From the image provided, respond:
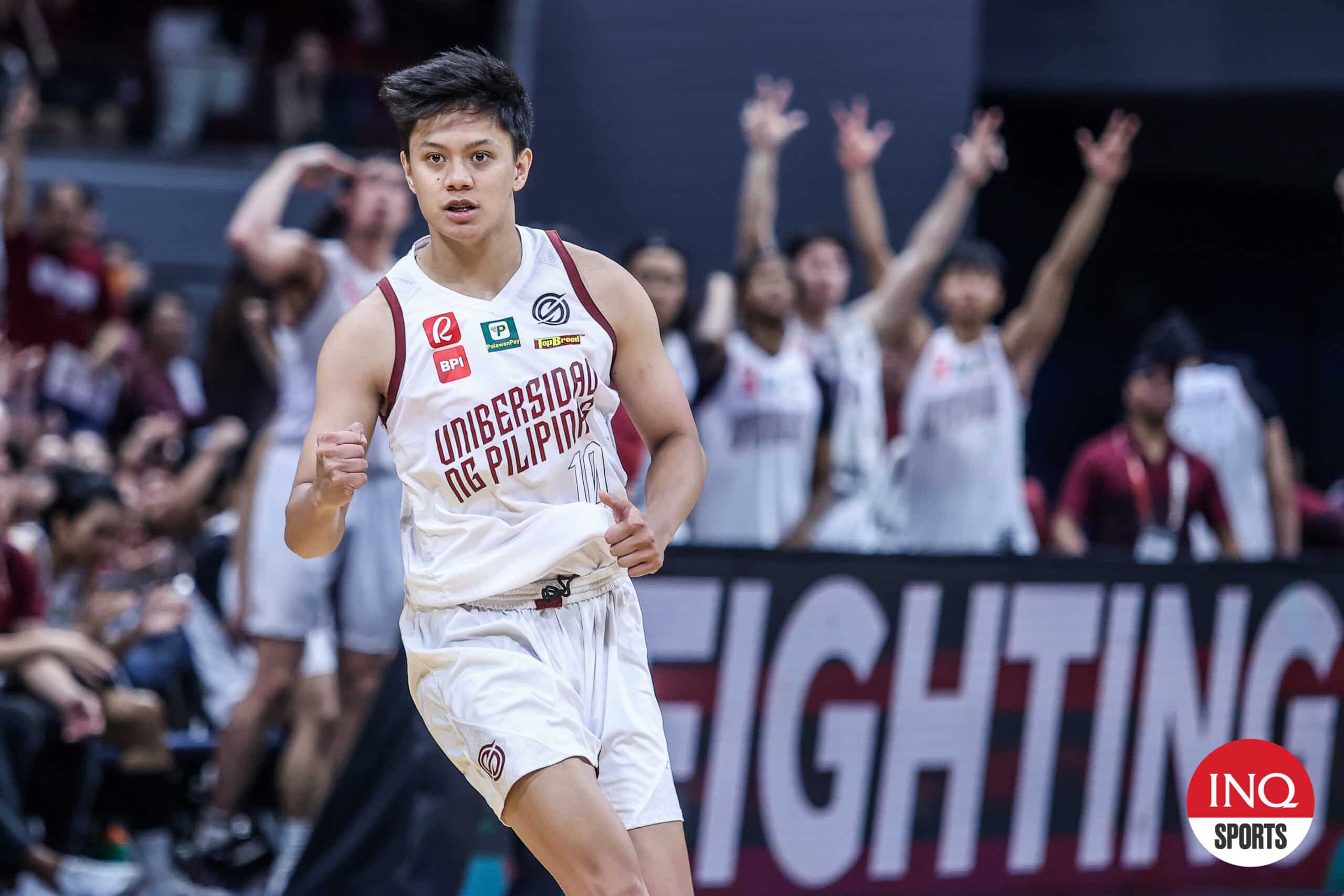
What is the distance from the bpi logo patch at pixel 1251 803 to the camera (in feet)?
18.4

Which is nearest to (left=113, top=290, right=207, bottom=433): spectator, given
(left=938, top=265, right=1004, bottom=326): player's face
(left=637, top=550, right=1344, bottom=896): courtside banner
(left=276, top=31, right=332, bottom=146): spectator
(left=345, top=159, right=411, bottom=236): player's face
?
(left=345, top=159, right=411, bottom=236): player's face

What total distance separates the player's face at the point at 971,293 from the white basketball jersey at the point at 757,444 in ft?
2.55

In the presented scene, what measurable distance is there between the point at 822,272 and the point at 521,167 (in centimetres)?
451

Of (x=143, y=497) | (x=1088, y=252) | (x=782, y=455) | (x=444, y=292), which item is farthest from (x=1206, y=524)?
(x=1088, y=252)

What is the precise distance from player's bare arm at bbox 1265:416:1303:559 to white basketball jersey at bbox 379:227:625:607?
6.25 metres

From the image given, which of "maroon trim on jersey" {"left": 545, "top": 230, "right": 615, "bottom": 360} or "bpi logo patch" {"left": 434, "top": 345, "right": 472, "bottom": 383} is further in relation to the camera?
"maroon trim on jersey" {"left": 545, "top": 230, "right": 615, "bottom": 360}

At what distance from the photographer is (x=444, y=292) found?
351 cm

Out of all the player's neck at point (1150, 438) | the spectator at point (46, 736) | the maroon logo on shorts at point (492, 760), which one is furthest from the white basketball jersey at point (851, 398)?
the maroon logo on shorts at point (492, 760)

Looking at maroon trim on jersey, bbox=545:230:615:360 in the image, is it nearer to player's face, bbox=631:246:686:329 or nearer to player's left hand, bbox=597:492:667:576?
player's left hand, bbox=597:492:667:576

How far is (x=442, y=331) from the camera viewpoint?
3.46 m

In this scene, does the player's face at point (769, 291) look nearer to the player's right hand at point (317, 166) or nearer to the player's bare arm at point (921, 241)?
the player's bare arm at point (921, 241)

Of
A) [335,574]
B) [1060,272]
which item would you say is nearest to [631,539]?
[335,574]

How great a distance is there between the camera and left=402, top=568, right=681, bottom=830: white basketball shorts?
336cm

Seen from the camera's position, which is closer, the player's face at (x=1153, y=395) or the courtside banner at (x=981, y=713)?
the courtside banner at (x=981, y=713)
